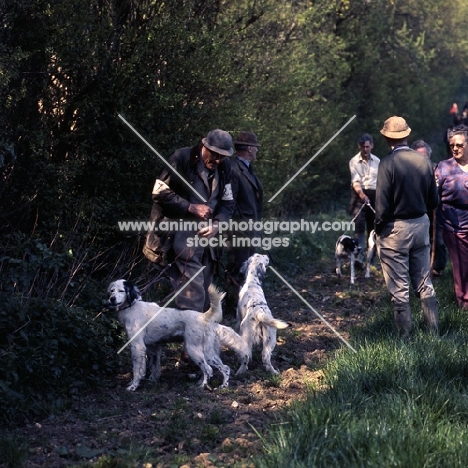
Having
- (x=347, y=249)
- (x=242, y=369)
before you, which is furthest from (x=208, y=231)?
(x=347, y=249)

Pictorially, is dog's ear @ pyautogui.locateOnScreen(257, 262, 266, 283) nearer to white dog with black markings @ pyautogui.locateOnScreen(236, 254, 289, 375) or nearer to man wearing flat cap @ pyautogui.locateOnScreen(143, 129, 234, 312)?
white dog with black markings @ pyautogui.locateOnScreen(236, 254, 289, 375)

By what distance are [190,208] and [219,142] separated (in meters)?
0.68

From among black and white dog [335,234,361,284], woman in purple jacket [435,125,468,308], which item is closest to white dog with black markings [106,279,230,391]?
woman in purple jacket [435,125,468,308]

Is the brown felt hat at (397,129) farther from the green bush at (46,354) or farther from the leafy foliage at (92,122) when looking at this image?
the green bush at (46,354)

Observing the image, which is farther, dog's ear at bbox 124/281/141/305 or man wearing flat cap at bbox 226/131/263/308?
man wearing flat cap at bbox 226/131/263/308

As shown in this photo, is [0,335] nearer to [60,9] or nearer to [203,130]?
[60,9]

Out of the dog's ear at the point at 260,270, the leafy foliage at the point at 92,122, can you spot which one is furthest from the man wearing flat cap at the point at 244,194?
the dog's ear at the point at 260,270

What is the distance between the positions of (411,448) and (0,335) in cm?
380

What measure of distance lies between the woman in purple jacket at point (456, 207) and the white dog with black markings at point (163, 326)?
11.6 feet

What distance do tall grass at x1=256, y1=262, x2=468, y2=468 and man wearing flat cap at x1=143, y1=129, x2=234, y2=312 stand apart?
1621 mm

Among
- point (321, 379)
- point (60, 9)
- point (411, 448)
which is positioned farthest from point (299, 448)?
point (60, 9)

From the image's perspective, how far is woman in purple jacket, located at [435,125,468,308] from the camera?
9.56 meters

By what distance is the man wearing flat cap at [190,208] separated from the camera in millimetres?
7879

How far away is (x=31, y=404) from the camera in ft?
21.7
